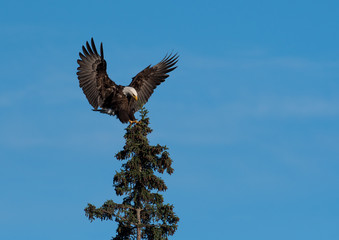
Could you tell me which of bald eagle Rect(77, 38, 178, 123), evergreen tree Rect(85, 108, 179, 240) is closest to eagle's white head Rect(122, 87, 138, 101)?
bald eagle Rect(77, 38, 178, 123)

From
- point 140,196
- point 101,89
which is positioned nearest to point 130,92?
point 101,89

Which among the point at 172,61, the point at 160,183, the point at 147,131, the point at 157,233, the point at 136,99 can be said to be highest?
the point at 172,61

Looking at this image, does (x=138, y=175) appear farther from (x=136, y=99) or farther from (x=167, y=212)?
(x=136, y=99)

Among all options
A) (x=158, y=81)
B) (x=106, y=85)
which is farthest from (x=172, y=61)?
(x=106, y=85)

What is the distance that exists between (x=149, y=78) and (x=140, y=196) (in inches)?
336

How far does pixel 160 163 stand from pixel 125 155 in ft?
3.55

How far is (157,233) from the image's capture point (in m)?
16.3

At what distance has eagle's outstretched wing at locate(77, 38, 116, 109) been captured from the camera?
22.3 metres

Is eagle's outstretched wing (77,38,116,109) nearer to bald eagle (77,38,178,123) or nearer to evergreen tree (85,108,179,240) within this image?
bald eagle (77,38,178,123)

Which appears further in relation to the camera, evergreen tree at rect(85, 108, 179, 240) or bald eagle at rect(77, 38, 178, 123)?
bald eagle at rect(77, 38, 178, 123)

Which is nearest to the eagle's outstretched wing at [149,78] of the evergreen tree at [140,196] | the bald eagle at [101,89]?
the bald eagle at [101,89]

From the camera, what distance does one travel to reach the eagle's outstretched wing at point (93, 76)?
73.1 ft

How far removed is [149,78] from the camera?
24.4 metres

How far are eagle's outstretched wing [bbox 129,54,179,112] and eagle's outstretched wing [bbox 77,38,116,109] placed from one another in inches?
56.8
